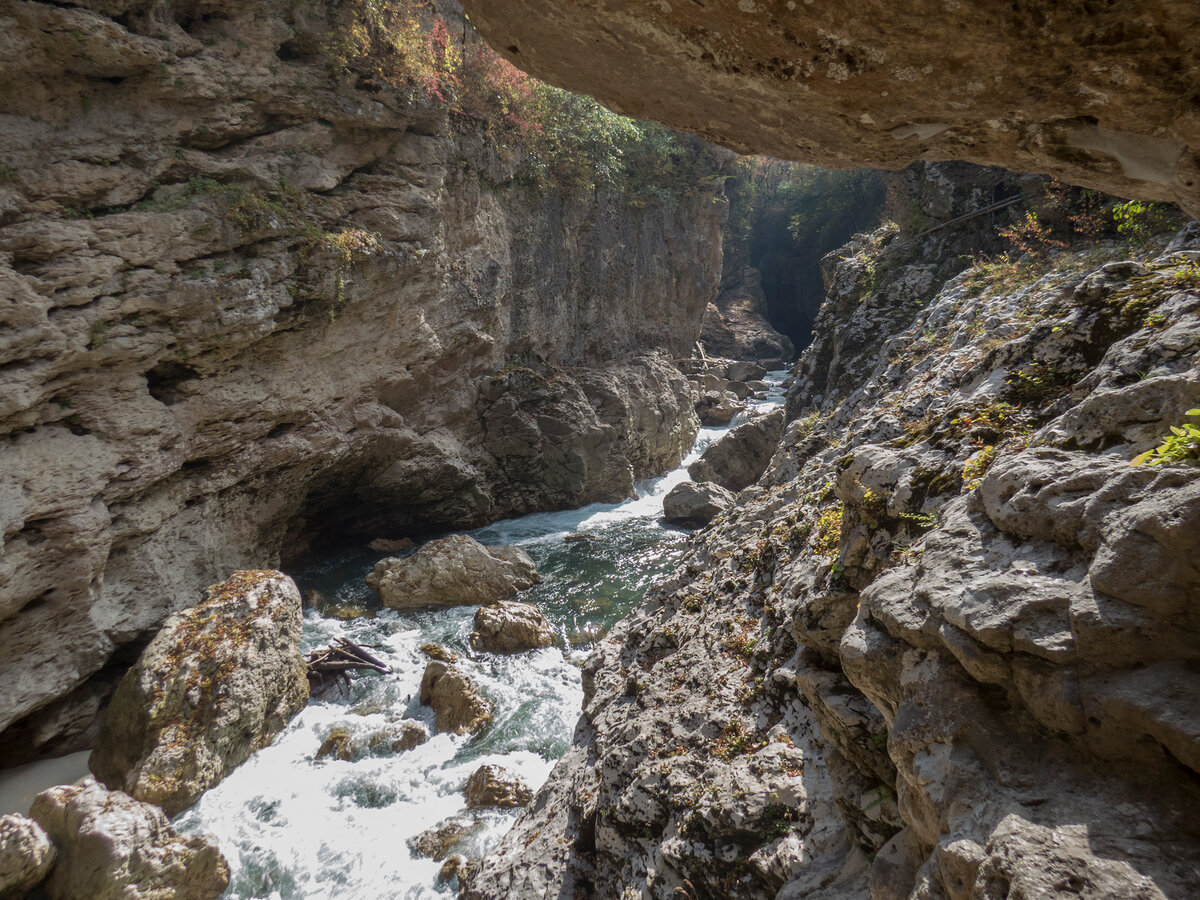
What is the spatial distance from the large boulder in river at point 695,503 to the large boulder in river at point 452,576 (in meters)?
5.15

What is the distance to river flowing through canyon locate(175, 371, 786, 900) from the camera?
653 cm

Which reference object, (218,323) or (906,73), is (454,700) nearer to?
(218,323)

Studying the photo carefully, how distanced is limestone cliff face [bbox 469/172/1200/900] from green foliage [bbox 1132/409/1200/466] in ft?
0.20

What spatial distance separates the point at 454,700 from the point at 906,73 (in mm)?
8696

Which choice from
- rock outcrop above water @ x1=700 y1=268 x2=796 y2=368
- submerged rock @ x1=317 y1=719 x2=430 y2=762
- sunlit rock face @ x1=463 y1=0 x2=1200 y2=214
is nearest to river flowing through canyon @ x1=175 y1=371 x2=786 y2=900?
submerged rock @ x1=317 y1=719 x2=430 y2=762

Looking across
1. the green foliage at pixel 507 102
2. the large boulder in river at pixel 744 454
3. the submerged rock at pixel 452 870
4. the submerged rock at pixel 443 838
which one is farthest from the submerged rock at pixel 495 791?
the large boulder in river at pixel 744 454

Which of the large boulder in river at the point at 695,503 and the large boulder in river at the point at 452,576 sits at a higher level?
the large boulder in river at the point at 695,503

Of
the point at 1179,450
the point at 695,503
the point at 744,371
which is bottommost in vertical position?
the point at 695,503

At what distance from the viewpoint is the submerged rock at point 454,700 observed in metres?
8.58

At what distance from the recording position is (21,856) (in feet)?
18.3

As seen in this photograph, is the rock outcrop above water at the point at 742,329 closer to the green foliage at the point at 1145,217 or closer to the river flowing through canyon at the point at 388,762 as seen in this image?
the river flowing through canyon at the point at 388,762

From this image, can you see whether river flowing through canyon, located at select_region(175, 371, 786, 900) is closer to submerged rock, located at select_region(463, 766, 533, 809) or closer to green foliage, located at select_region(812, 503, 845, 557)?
submerged rock, located at select_region(463, 766, 533, 809)

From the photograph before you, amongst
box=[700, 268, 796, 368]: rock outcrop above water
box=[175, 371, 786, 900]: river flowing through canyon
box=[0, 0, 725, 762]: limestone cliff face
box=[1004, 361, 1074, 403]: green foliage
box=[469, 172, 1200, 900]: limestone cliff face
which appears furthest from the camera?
box=[700, 268, 796, 368]: rock outcrop above water

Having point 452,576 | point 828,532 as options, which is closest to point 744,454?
point 452,576
